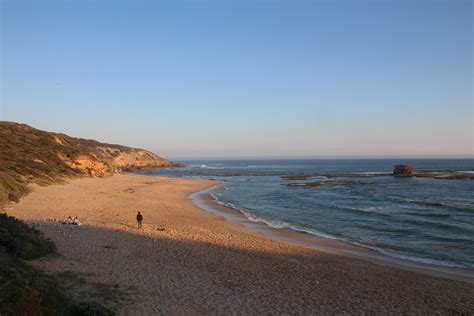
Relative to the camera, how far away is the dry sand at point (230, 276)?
937cm

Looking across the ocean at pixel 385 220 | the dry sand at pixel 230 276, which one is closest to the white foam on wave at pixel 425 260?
the ocean at pixel 385 220

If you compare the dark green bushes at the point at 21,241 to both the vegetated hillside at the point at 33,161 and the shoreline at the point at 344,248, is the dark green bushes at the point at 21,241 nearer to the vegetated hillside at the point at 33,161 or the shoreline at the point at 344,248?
the shoreline at the point at 344,248

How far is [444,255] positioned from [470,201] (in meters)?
21.1

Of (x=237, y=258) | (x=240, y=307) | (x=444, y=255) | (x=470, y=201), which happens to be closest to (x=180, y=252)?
(x=237, y=258)

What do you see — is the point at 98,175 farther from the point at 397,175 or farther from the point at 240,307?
the point at 397,175

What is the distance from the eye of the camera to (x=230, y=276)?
11695mm

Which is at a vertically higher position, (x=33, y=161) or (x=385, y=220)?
(x=33, y=161)

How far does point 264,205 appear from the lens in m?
34.2

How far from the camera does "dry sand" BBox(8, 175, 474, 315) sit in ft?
30.7

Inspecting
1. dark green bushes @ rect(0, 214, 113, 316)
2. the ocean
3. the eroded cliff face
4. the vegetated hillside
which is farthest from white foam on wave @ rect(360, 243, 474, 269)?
the eroded cliff face

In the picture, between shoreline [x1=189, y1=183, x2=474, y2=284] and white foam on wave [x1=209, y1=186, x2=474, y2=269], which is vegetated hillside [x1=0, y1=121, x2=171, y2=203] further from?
white foam on wave [x1=209, y1=186, x2=474, y2=269]

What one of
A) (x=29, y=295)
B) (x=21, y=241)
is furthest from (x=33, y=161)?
(x=29, y=295)

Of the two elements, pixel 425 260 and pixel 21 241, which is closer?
pixel 21 241

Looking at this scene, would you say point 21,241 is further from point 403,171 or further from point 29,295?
point 403,171
